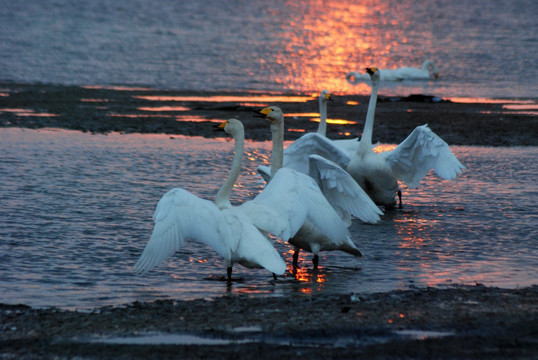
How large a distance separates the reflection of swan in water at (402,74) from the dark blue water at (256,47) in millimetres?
392

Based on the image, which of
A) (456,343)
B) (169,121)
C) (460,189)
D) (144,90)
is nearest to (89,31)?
(144,90)

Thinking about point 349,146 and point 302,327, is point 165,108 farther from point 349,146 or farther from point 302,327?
point 302,327

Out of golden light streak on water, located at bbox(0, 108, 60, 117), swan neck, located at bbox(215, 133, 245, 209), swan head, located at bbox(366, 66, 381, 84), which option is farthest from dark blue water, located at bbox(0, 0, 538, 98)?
swan neck, located at bbox(215, 133, 245, 209)

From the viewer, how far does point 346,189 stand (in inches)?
308

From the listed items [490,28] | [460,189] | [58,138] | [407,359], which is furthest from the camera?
[490,28]

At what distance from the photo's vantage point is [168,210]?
20.7ft

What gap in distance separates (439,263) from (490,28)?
128ft

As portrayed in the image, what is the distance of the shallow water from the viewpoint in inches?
255

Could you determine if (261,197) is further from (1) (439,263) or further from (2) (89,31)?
(2) (89,31)

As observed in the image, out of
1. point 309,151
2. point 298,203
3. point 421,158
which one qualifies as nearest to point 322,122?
point 309,151

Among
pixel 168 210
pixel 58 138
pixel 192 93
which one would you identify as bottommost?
pixel 168 210

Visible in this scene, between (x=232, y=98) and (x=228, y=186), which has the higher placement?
(x=232, y=98)

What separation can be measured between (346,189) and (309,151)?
80.5 inches

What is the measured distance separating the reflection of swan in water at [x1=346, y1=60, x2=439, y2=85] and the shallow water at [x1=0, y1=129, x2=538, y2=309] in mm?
12895
